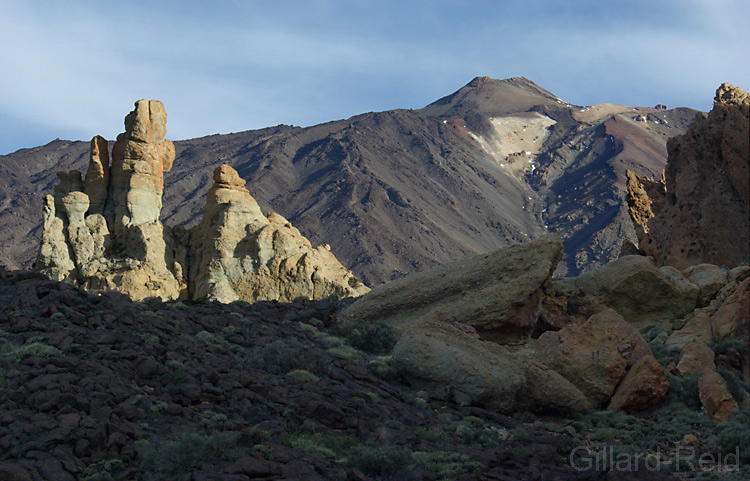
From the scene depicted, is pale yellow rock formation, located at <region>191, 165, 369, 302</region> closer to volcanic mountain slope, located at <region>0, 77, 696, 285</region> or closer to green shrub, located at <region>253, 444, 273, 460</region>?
green shrub, located at <region>253, 444, 273, 460</region>

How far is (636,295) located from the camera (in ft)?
70.6

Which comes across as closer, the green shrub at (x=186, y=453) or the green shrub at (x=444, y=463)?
the green shrub at (x=186, y=453)

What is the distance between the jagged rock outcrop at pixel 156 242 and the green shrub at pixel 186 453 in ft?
58.9

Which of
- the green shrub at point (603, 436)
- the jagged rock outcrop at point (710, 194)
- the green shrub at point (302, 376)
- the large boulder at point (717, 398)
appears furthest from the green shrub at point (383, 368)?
the jagged rock outcrop at point (710, 194)

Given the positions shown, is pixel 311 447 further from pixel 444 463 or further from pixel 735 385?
pixel 735 385

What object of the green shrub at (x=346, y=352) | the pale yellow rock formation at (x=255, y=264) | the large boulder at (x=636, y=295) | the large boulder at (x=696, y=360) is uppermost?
the pale yellow rock formation at (x=255, y=264)

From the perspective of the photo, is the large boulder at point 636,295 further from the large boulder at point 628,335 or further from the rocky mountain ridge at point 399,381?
the large boulder at point 628,335

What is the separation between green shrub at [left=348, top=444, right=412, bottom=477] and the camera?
9141 millimetres

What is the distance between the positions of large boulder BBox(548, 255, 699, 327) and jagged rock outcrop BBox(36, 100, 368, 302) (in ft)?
30.1

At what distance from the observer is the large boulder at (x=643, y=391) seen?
1396cm

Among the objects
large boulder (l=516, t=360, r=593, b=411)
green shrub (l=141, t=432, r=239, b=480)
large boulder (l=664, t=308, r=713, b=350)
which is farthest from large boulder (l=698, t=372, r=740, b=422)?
green shrub (l=141, t=432, r=239, b=480)

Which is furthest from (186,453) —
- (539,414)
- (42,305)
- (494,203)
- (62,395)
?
(494,203)

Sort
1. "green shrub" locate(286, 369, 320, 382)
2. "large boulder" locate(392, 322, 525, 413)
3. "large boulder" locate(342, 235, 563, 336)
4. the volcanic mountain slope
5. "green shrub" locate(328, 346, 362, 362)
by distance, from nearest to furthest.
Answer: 1. "green shrub" locate(286, 369, 320, 382)
2. "large boulder" locate(392, 322, 525, 413)
3. "green shrub" locate(328, 346, 362, 362)
4. "large boulder" locate(342, 235, 563, 336)
5. the volcanic mountain slope

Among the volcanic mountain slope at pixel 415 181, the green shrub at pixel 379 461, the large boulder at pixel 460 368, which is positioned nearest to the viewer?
the green shrub at pixel 379 461
